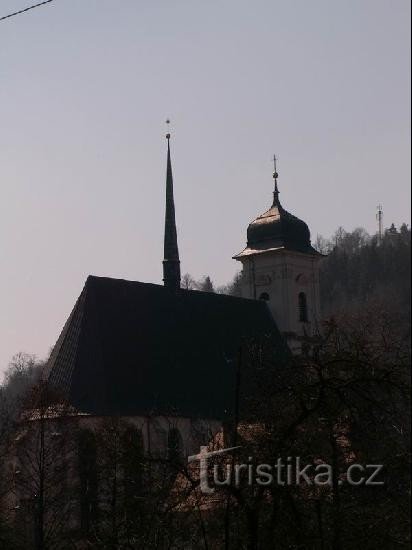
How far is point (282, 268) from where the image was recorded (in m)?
43.2

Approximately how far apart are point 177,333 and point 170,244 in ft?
22.6

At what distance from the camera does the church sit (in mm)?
32844

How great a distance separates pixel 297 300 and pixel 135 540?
3345cm

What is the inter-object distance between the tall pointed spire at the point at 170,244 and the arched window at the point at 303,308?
558cm

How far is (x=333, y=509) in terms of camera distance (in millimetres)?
8438

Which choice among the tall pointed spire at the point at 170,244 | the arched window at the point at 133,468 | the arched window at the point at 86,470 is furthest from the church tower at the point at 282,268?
the arched window at the point at 133,468

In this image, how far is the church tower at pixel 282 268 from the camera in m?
43.1

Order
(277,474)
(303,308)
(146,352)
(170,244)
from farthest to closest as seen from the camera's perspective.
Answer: (303,308) < (170,244) < (146,352) < (277,474)

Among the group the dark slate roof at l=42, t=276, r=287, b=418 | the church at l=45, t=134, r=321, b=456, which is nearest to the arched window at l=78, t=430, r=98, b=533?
the church at l=45, t=134, r=321, b=456

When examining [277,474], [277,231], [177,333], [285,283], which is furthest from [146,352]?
[277,474]

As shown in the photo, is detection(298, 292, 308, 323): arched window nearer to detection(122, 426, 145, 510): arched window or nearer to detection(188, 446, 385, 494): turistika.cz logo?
detection(122, 426, 145, 510): arched window

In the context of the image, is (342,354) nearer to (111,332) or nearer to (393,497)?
(393,497)

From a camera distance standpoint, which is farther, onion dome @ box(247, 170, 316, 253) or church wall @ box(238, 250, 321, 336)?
onion dome @ box(247, 170, 316, 253)

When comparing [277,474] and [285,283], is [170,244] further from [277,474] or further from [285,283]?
[277,474]
